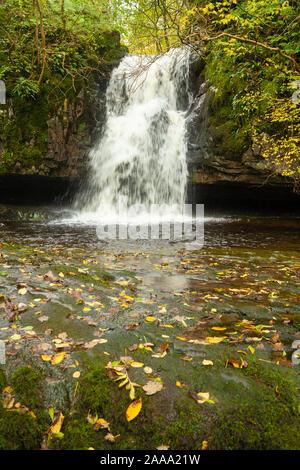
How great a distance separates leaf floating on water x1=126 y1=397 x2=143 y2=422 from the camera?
1647mm

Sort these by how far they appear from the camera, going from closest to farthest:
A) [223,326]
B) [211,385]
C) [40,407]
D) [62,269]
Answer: [40,407]
[211,385]
[223,326]
[62,269]

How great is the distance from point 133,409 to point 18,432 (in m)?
0.65

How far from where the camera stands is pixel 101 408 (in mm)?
1695

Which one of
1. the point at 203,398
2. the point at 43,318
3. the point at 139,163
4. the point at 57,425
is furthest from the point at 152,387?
the point at 139,163

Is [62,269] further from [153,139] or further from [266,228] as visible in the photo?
[153,139]

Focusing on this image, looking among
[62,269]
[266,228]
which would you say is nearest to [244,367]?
[62,269]

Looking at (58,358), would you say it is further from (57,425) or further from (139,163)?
(139,163)

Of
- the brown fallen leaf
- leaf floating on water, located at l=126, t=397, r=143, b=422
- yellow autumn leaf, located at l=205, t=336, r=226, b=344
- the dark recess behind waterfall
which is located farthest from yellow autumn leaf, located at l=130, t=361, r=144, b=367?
the dark recess behind waterfall

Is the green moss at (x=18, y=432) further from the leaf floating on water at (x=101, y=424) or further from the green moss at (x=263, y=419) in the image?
the green moss at (x=263, y=419)

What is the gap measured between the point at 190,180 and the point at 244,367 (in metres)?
10.0

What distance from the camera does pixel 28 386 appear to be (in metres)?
1.74

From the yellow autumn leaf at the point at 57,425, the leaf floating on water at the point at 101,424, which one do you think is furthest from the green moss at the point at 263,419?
the yellow autumn leaf at the point at 57,425
